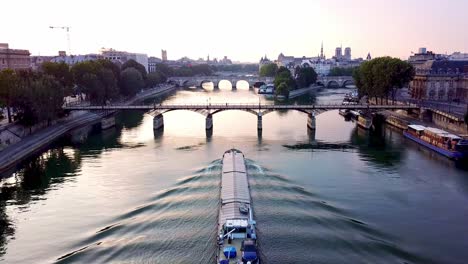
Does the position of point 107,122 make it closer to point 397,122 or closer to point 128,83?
point 128,83

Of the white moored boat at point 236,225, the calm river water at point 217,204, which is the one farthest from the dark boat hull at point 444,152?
the white moored boat at point 236,225

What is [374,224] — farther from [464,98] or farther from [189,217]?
[464,98]

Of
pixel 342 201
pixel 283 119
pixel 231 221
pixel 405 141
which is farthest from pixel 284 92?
pixel 231 221

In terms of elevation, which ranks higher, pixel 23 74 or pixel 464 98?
pixel 23 74

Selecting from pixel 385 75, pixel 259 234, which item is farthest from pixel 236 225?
pixel 385 75

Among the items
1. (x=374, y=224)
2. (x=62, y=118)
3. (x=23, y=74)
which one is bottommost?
(x=374, y=224)

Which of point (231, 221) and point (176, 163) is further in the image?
point (176, 163)
